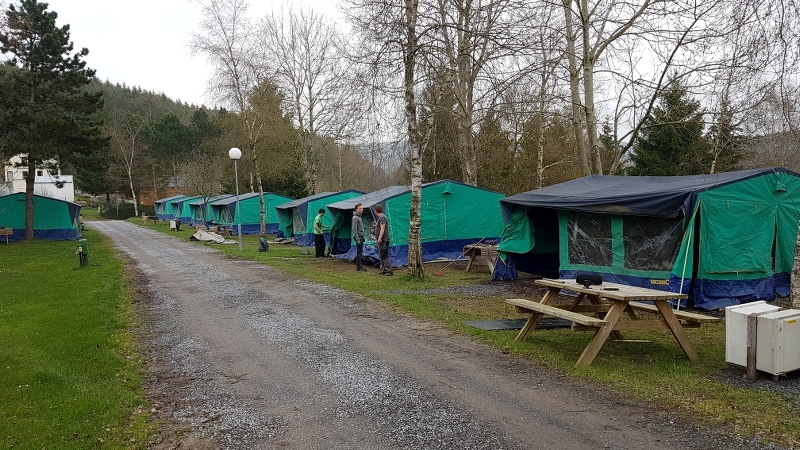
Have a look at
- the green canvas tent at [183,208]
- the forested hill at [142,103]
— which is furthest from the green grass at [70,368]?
the forested hill at [142,103]

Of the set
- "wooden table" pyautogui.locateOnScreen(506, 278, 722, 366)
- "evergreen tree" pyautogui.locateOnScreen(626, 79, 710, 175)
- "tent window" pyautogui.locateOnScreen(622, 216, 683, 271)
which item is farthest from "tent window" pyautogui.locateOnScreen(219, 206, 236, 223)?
"wooden table" pyautogui.locateOnScreen(506, 278, 722, 366)

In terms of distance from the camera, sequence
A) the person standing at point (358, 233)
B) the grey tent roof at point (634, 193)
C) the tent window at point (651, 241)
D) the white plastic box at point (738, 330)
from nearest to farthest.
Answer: the white plastic box at point (738, 330) < the grey tent roof at point (634, 193) < the tent window at point (651, 241) < the person standing at point (358, 233)

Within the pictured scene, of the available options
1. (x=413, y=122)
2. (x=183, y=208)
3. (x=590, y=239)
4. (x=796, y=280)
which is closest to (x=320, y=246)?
(x=413, y=122)

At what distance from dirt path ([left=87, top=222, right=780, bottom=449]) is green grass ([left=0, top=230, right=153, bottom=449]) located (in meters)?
0.28

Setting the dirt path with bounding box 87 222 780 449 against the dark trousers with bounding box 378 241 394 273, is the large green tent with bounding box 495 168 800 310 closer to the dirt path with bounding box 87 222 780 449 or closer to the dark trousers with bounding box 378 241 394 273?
the dirt path with bounding box 87 222 780 449

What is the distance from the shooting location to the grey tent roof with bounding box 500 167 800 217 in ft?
26.7

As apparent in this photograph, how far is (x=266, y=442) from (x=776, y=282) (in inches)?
343

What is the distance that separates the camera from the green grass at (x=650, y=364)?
163 inches

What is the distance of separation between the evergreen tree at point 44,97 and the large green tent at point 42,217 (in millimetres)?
2297

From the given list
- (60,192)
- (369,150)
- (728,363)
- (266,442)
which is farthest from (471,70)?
(60,192)

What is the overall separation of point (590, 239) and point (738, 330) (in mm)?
4703

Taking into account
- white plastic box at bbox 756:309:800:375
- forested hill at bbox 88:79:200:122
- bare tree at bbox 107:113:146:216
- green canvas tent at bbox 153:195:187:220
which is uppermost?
forested hill at bbox 88:79:200:122

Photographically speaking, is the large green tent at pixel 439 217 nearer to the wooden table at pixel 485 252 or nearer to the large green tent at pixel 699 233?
the wooden table at pixel 485 252

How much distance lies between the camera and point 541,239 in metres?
12.0
